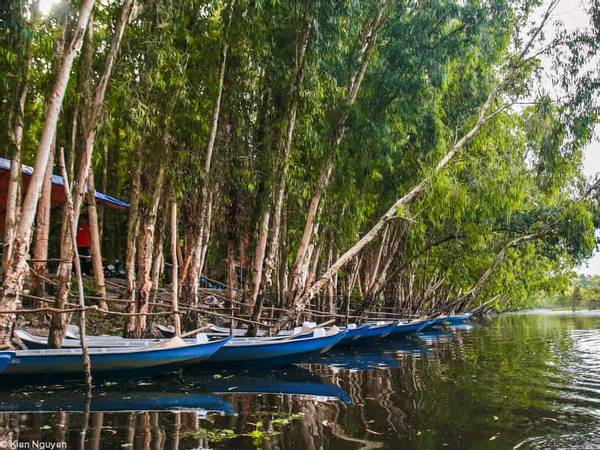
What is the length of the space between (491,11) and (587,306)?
75951 mm

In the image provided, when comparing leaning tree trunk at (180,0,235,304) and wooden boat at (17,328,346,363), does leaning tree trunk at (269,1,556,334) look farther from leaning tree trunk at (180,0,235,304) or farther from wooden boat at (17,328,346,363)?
leaning tree trunk at (180,0,235,304)

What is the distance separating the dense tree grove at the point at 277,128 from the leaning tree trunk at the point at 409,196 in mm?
65

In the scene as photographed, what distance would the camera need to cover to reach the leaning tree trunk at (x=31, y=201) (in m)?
7.07

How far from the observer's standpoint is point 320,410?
22.4ft

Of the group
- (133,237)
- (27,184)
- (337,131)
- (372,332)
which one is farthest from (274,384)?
(372,332)

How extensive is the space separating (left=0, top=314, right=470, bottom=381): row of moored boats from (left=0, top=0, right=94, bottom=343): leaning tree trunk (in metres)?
0.66

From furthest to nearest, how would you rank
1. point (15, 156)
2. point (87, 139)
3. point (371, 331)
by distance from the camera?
1. point (371, 331)
2. point (87, 139)
3. point (15, 156)

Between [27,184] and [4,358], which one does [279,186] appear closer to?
[27,184]

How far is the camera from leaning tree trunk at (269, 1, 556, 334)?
12.2 metres

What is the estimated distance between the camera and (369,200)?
15383 millimetres

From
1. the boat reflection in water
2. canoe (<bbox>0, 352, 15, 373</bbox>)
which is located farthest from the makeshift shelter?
the boat reflection in water

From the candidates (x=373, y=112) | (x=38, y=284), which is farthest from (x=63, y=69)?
(x=373, y=112)

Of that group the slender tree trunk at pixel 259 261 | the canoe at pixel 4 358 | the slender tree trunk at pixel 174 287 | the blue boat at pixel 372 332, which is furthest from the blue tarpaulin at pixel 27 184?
the blue boat at pixel 372 332

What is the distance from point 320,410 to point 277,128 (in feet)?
22.8
